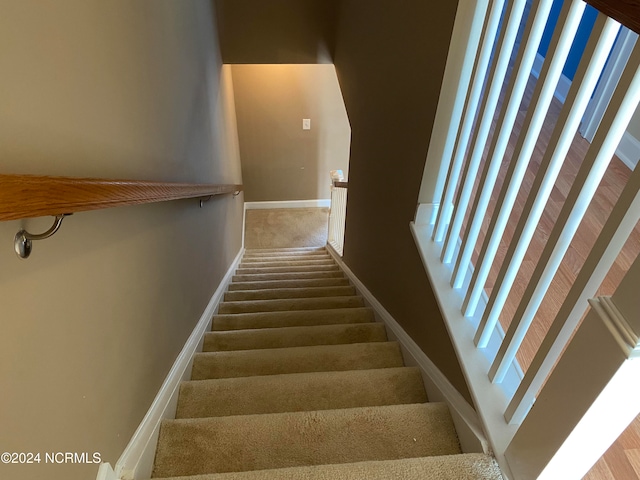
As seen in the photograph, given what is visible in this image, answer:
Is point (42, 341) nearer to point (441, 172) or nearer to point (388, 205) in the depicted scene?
point (441, 172)

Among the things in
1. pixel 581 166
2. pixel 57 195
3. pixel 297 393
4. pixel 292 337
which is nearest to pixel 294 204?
pixel 292 337

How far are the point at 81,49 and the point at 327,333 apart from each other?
1.59 metres

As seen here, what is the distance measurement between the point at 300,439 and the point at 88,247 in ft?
2.68

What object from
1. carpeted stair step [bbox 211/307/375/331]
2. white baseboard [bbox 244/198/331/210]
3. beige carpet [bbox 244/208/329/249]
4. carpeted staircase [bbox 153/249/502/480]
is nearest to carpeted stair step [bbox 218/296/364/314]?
carpeted stair step [bbox 211/307/375/331]

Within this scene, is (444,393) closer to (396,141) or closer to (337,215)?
(396,141)

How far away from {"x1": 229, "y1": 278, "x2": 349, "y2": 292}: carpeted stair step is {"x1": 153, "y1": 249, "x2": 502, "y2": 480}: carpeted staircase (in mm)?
993

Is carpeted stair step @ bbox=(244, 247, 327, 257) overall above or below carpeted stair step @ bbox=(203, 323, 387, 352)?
below

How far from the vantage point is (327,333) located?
219 centimetres

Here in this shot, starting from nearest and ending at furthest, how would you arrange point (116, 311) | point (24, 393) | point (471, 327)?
point (24, 393)
point (116, 311)
point (471, 327)

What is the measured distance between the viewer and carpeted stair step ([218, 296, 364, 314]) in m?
2.79

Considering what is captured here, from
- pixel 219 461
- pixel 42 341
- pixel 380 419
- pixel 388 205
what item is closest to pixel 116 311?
pixel 42 341

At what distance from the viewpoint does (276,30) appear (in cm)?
368

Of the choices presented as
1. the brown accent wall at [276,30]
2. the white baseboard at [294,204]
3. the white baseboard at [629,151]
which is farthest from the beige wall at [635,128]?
the white baseboard at [294,204]

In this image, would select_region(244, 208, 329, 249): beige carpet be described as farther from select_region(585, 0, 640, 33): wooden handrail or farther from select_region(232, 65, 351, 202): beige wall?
select_region(585, 0, 640, 33): wooden handrail
